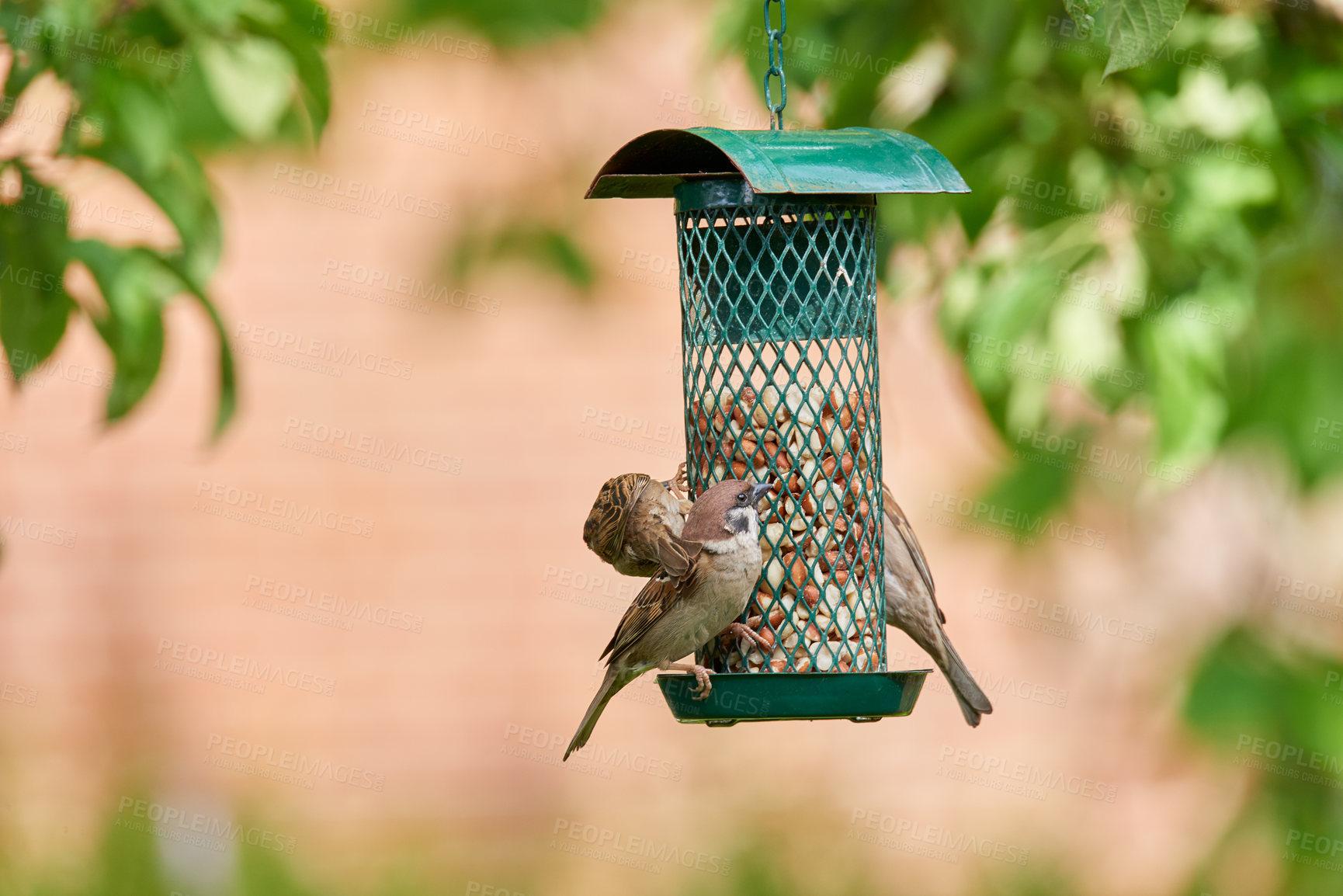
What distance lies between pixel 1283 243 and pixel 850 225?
4.66 feet

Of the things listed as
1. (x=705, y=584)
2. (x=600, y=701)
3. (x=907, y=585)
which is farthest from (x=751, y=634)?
(x=907, y=585)

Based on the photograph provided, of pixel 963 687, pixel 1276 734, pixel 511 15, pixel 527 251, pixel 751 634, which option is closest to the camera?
pixel 751 634

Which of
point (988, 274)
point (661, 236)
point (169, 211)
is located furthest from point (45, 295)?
point (661, 236)

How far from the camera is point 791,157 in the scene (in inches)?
137

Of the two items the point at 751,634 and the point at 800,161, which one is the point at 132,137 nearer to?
the point at 800,161

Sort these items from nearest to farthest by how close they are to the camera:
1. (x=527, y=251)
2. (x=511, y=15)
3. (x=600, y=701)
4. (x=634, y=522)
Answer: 1. (x=600, y=701)
2. (x=634, y=522)
3. (x=511, y=15)
4. (x=527, y=251)

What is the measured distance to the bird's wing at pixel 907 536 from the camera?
14.8 feet

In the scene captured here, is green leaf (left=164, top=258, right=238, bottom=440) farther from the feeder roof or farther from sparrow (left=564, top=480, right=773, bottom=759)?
sparrow (left=564, top=480, right=773, bottom=759)

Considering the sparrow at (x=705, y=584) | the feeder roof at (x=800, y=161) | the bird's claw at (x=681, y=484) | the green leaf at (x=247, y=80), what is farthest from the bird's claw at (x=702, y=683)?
the green leaf at (x=247, y=80)

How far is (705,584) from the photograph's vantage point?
12.3 feet

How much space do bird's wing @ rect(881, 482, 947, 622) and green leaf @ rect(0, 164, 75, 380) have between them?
2.38 m

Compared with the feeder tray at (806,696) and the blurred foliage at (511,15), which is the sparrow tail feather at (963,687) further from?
the blurred foliage at (511,15)

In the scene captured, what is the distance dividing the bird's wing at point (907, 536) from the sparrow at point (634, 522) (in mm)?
676

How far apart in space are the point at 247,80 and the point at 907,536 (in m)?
2.35
